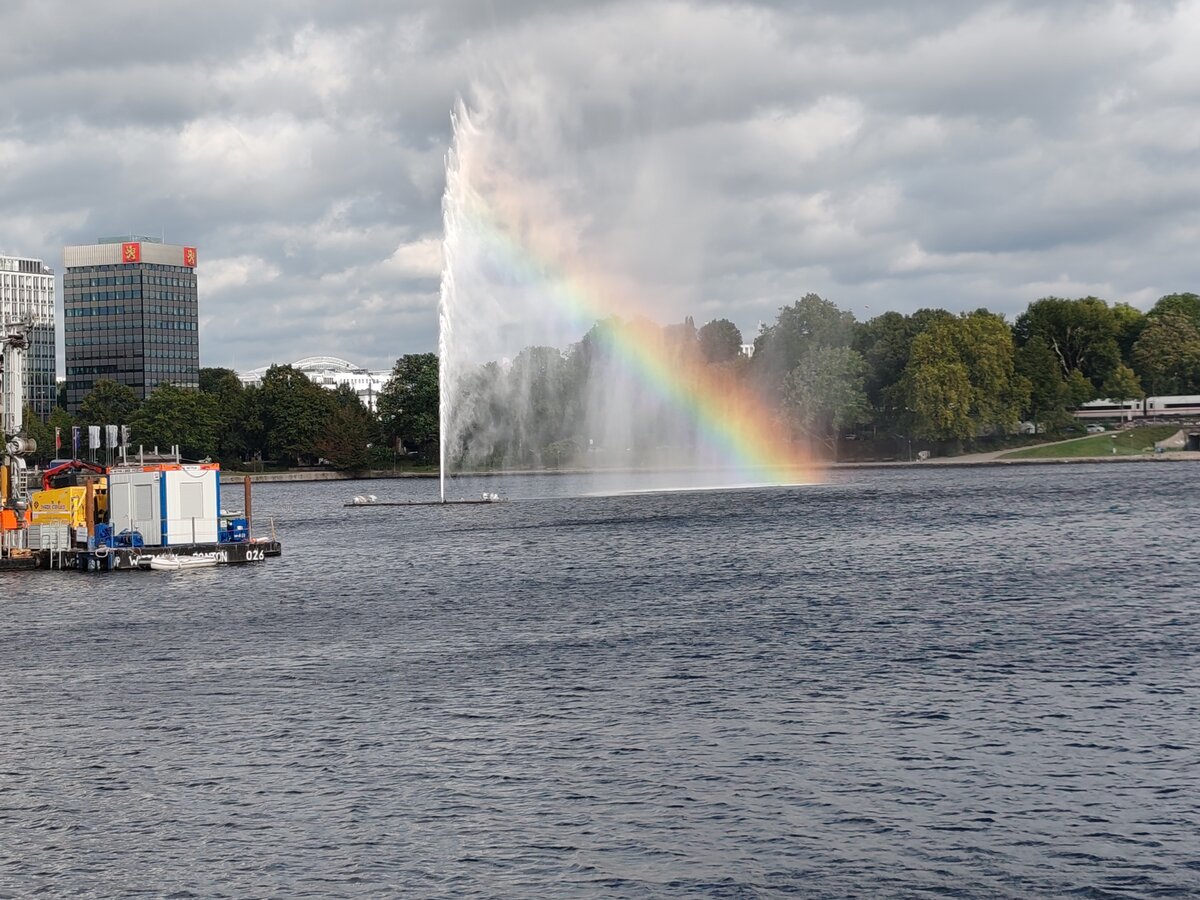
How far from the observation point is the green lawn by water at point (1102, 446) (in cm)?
19075

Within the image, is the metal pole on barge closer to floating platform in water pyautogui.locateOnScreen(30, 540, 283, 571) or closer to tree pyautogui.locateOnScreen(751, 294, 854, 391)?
floating platform in water pyautogui.locateOnScreen(30, 540, 283, 571)

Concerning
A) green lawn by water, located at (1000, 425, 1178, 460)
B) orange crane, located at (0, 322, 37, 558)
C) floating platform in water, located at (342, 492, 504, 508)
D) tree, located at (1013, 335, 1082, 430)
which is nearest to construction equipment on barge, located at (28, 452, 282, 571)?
orange crane, located at (0, 322, 37, 558)

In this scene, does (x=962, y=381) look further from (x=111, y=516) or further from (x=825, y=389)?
(x=111, y=516)

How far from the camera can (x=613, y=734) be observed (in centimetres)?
2955

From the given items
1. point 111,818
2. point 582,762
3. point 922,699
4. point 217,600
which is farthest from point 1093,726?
point 217,600

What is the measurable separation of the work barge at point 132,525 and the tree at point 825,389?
411ft

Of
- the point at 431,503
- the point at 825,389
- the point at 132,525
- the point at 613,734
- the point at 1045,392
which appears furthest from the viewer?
the point at 1045,392

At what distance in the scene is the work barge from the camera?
67.8 meters

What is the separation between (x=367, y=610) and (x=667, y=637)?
46.7ft

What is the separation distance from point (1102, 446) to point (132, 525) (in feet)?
502

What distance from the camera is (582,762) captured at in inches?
1073

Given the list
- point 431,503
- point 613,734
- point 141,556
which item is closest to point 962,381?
point 431,503

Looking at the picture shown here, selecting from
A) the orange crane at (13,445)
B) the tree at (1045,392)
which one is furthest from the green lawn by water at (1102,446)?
the orange crane at (13,445)

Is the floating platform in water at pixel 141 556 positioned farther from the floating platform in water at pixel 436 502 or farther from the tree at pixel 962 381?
the tree at pixel 962 381
